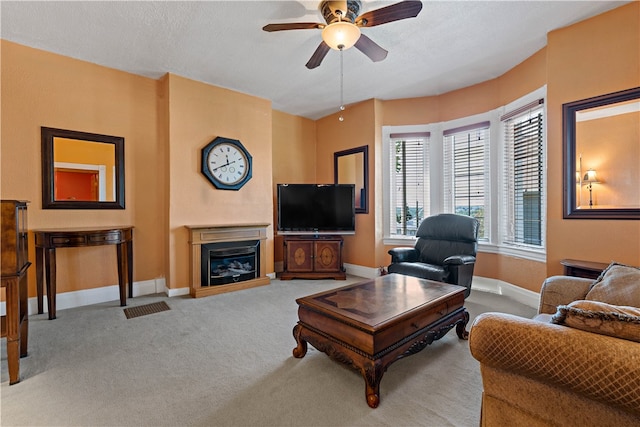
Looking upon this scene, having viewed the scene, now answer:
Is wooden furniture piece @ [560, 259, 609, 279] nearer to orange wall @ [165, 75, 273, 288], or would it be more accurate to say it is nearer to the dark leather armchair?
the dark leather armchair

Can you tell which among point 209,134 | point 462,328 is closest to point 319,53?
point 209,134

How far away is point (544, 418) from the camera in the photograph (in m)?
1.13

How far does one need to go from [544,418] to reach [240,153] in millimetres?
4226

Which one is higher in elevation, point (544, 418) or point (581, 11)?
point (581, 11)

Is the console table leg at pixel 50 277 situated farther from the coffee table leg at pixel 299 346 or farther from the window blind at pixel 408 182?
the window blind at pixel 408 182

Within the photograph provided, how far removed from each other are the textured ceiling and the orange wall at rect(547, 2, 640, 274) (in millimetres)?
157

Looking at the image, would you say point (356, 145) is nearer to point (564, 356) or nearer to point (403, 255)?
point (403, 255)

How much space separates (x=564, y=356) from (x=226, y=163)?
4104 millimetres

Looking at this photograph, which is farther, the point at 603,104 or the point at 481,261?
the point at 481,261

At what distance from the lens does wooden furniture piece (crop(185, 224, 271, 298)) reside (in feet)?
12.5

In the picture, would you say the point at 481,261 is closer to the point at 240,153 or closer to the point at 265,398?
the point at 265,398

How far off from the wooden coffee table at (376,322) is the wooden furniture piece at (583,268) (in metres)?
1.09

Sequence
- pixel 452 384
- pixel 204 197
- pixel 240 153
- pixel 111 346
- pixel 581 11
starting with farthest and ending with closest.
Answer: pixel 240 153
pixel 204 197
pixel 581 11
pixel 111 346
pixel 452 384

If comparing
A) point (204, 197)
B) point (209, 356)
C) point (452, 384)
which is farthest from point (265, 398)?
point (204, 197)
